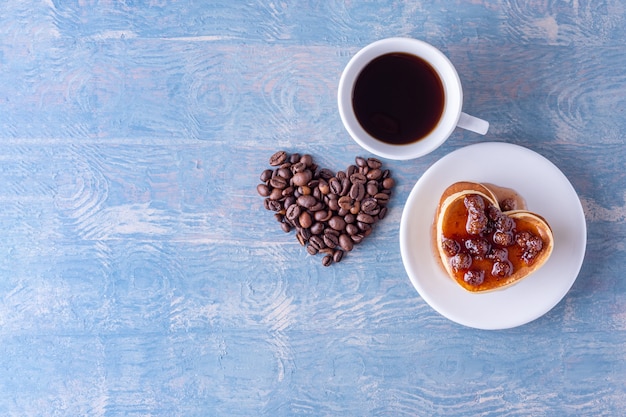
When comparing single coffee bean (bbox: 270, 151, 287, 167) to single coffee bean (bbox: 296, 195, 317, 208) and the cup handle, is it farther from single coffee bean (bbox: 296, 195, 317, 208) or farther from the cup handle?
the cup handle

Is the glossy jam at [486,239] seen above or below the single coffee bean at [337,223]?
above

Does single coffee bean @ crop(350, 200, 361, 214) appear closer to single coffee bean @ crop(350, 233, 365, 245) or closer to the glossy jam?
single coffee bean @ crop(350, 233, 365, 245)

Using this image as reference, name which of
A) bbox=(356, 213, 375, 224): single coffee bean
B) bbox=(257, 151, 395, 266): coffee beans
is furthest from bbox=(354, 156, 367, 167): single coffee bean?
bbox=(356, 213, 375, 224): single coffee bean

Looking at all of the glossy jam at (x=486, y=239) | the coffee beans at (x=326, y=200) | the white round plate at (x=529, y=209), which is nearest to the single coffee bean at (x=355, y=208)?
the coffee beans at (x=326, y=200)

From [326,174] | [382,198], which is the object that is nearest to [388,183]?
[382,198]

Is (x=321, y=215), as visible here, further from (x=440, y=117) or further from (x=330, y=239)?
(x=440, y=117)

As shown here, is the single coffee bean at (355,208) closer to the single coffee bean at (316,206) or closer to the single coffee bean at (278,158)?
the single coffee bean at (316,206)

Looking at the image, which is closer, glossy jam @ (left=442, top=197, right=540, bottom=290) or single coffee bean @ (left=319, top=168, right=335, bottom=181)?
glossy jam @ (left=442, top=197, right=540, bottom=290)

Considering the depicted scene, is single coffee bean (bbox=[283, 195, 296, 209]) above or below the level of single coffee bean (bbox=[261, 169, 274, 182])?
below
